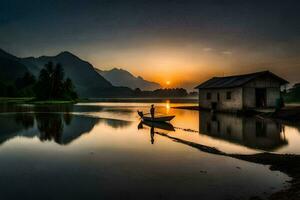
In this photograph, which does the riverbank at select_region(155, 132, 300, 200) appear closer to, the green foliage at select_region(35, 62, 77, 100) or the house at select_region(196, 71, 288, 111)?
the house at select_region(196, 71, 288, 111)

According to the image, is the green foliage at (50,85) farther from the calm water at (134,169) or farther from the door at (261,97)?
the calm water at (134,169)

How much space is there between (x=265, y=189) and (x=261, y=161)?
4.70 meters

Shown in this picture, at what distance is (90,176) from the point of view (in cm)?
1406

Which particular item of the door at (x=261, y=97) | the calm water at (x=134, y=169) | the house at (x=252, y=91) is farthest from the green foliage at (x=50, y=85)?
the calm water at (x=134, y=169)

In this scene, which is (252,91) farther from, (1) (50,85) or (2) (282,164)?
(1) (50,85)

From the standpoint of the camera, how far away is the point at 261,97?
52.5m

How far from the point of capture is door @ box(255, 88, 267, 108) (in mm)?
50656

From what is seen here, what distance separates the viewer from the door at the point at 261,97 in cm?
5066

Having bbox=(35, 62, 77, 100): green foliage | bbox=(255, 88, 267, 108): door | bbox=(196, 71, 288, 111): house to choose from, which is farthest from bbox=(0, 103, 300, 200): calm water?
bbox=(35, 62, 77, 100): green foliage

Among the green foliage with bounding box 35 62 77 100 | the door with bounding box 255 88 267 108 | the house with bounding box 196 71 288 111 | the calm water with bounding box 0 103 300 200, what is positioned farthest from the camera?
the green foliage with bounding box 35 62 77 100

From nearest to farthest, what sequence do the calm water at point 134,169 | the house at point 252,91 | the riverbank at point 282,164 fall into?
the riverbank at point 282,164 → the calm water at point 134,169 → the house at point 252,91

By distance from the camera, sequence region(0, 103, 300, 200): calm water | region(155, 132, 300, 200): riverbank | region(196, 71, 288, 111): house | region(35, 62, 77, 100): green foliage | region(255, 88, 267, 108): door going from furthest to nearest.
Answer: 1. region(35, 62, 77, 100): green foliage
2. region(255, 88, 267, 108): door
3. region(196, 71, 288, 111): house
4. region(0, 103, 300, 200): calm water
5. region(155, 132, 300, 200): riverbank

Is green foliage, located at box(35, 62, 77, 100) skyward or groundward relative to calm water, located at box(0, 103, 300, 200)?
skyward

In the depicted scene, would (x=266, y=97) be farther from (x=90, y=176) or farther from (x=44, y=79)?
(x=44, y=79)
